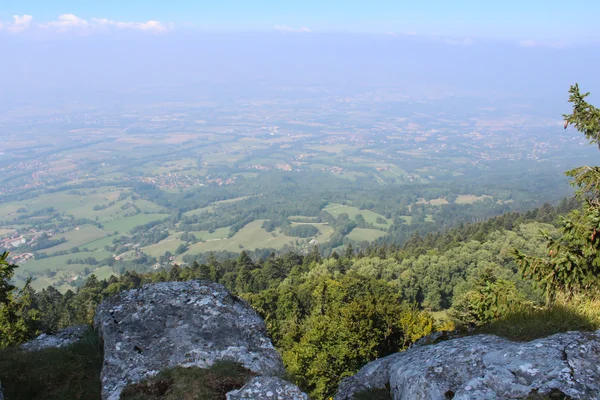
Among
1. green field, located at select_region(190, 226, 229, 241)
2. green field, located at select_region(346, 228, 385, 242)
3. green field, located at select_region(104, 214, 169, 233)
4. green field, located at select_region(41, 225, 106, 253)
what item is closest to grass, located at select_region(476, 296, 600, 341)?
green field, located at select_region(346, 228, 385, 242)

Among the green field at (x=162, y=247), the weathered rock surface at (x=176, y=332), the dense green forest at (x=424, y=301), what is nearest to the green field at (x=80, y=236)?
the green field at (x=162, y=247)

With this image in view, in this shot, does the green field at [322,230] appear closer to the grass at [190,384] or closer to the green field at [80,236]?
the green field at [80,236]

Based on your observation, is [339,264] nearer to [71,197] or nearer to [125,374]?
[125,374]

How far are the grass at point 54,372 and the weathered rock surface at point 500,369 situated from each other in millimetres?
5404

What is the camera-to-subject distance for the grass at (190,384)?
666 centimetres

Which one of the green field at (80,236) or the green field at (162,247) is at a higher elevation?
the green field at (80,236)

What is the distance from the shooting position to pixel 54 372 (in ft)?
26.4

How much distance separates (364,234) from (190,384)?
112 meters

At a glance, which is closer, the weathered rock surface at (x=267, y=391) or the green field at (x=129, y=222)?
the weathered rock surface at (x=267, y=391)

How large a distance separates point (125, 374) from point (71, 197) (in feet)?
539

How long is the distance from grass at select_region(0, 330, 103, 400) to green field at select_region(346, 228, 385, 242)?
10393cm

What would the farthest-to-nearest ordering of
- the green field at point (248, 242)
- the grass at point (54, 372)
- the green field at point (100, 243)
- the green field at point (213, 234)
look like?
1. the green field at point (213, 234)
2. the green field at point (100, 243)
3. the green field at point (248, 242)
4. the grass at point (54, 372)

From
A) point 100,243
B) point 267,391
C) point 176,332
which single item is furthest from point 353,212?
point 267,391

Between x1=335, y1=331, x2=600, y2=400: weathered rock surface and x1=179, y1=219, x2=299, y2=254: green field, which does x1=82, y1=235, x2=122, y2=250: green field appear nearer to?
x1=179, y1=219, x2=299, y2=254: green field
